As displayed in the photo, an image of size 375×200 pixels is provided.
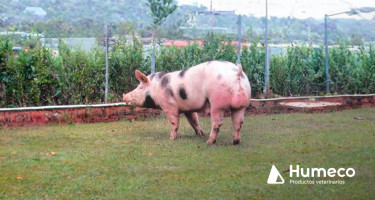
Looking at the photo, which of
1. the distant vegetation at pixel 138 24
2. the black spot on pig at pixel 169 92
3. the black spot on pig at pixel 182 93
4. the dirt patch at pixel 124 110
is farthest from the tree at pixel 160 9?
the black spot on pig at pixel 182 93

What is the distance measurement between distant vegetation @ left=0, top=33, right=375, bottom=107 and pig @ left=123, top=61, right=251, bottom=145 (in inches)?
119

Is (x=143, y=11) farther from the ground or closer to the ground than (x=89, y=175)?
farther from the ground

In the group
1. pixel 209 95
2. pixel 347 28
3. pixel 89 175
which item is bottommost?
pixel 89 175

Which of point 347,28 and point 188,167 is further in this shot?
point 347,28

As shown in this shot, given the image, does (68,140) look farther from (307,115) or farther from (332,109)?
(332,109)

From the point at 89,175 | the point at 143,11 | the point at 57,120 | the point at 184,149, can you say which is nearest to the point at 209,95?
the point at 184,149

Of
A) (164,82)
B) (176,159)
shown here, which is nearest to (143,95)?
(164,82)

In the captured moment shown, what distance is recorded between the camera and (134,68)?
15570 millimetres

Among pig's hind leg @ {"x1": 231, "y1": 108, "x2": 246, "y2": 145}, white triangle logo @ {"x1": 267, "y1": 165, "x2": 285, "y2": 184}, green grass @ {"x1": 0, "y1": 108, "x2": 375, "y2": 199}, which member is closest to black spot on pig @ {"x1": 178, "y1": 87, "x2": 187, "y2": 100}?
green grass @ {"x1": 0, "y1": 108, "x2": 375, "y2": 199}

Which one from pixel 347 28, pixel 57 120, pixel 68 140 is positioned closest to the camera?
pixel 68 140

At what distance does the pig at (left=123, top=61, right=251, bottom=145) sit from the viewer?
33.1ft

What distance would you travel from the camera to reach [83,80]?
1466 cm

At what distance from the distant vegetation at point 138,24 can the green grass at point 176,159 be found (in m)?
5.52

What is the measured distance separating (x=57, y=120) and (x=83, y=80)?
1.90 m
